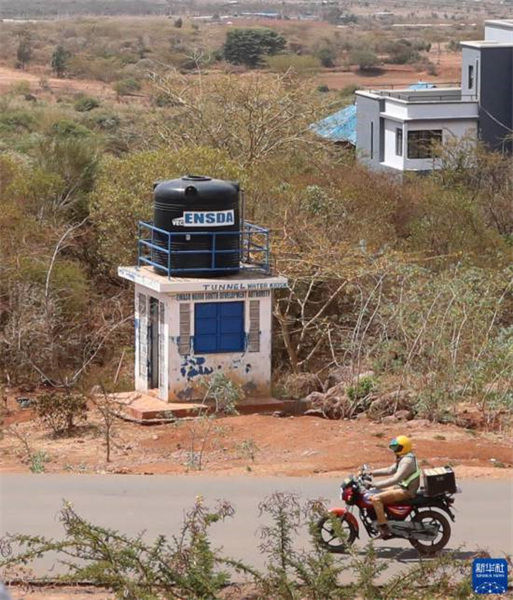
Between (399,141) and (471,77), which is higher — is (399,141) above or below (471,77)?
below

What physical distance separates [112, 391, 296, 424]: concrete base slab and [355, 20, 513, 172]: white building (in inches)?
1109

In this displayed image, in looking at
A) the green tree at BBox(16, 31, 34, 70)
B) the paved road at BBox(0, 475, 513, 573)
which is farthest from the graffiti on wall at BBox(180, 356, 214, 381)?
the green tree at BBox(16, 31, 34, 70)

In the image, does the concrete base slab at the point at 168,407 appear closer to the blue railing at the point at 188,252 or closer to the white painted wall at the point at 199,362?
the white painted wall at the point at 199,362

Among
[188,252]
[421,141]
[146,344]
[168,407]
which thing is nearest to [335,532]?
[168,407]

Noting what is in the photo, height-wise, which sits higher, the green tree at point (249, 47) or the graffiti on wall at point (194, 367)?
the green tree at point (249, 47)

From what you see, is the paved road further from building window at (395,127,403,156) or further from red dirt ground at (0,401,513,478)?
building window at (395,127,403,156)

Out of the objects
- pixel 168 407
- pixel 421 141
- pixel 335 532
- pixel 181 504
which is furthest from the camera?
pixel 421 141

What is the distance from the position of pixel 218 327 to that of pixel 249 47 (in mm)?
99243

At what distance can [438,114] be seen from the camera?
4988 cm

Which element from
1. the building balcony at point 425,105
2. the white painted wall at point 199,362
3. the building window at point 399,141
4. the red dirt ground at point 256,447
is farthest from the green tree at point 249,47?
the red dirt ground at point 256,447

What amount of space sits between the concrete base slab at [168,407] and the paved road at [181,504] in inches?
231

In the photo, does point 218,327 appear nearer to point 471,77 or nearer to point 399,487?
point 399,487

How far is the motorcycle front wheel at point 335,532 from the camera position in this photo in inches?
407

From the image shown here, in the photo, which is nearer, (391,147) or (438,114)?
(438,114)
